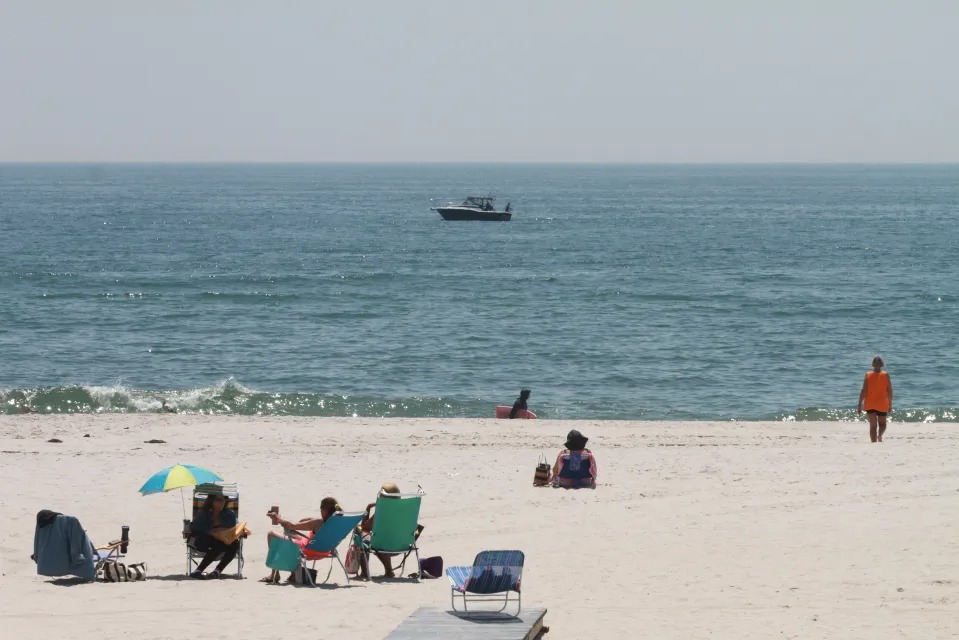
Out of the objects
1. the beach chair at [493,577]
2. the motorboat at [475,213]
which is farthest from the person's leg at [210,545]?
the motorboat at [475,213]

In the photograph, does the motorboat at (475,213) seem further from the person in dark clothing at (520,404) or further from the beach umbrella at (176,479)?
the beach umbrella at (176,479)

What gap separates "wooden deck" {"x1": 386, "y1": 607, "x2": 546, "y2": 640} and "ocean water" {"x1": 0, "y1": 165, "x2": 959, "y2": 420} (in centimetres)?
1671

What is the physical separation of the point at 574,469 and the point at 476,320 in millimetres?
25691

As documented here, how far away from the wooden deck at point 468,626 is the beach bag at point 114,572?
326cm

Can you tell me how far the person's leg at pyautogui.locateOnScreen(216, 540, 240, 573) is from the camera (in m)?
11.6

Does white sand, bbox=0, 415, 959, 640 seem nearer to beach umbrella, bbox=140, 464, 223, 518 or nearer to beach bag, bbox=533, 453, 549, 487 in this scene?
beach bag, bbox=533, 453, 549, 487

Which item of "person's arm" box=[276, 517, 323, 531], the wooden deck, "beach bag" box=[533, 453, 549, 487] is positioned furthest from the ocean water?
the wooden deck

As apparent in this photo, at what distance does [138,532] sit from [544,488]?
16.8ft

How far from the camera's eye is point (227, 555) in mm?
11609

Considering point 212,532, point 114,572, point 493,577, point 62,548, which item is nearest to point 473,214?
point 212,532

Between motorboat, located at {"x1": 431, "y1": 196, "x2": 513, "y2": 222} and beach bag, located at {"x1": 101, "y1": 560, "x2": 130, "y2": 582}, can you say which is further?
motorboat, located at {"x1": 431, "y1": 196, "x2": 513, "y2": 222}

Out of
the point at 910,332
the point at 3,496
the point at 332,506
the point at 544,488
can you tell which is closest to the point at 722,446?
the point at 544,488

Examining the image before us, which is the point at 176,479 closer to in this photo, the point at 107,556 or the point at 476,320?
the point at 107,556

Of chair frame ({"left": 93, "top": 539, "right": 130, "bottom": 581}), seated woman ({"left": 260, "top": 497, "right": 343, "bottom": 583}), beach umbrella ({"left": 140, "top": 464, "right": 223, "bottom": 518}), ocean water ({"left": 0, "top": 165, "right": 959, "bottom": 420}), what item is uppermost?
beach umbrella ({"left": 140, "top": 464, "right": 223, "bottom": 518})
